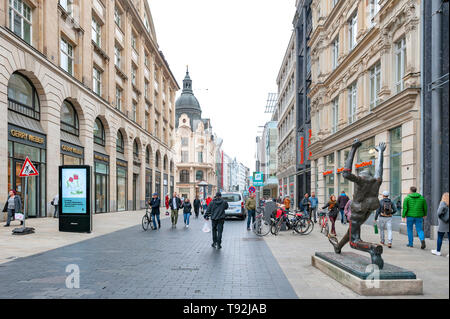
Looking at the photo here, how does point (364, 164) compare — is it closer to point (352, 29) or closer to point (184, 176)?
point (352, 29)

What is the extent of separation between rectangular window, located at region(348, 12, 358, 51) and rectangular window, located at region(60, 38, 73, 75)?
55.4ft

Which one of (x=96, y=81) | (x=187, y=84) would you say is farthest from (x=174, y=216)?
(x=187, y=84)

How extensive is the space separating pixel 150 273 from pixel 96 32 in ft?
85.6

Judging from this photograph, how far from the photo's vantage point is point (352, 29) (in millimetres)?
20688

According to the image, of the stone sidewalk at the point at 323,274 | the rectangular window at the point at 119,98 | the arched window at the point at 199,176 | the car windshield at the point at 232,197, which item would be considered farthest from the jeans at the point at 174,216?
the arched window at the point at 199,176

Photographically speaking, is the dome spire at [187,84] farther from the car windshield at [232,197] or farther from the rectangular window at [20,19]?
the rectangular window at [20,19]

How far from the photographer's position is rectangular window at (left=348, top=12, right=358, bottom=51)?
787 inches

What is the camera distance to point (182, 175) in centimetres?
8356

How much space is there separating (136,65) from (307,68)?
673 inches

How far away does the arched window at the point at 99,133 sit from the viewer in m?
27.9

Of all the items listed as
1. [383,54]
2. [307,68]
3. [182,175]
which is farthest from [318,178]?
[182,175]

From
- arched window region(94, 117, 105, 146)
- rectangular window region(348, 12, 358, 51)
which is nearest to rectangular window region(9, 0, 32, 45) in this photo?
arched window region(94, 117, 105, 146)

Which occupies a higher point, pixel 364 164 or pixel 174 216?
pixel 364 164

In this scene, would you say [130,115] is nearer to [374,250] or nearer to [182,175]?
[374,250]
